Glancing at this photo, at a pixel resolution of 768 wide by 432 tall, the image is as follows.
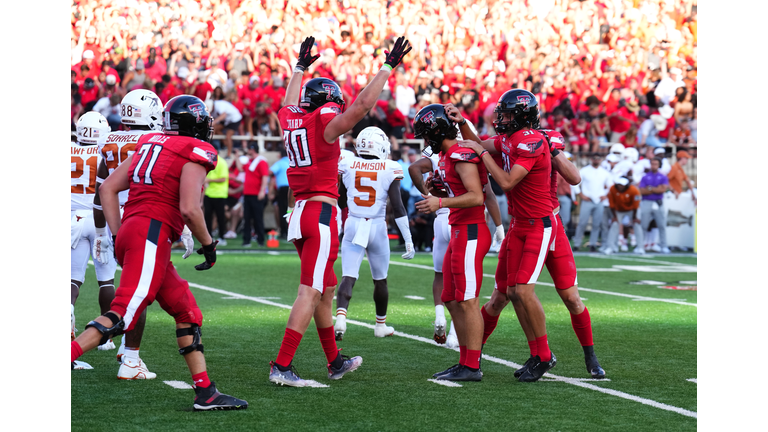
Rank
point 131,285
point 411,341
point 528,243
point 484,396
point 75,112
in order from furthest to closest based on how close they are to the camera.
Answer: point 75,112, point 411,341, point 528,243, point 484,396, point 131,285

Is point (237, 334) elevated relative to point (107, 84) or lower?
lower

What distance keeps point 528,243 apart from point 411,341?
2.21 m

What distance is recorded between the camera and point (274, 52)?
21594mm

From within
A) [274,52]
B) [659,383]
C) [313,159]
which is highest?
[274,52]

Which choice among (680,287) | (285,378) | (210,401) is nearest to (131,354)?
(285,378)

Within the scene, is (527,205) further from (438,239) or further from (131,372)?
(131,372)

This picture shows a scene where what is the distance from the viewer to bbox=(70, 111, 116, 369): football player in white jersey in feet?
24.2

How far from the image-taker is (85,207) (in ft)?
24.6

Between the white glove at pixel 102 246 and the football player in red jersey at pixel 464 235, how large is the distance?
2.43 metres

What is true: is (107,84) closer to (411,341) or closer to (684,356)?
(411,341)

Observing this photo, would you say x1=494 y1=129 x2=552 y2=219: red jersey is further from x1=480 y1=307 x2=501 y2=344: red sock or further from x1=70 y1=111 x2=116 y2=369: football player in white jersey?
x1=70 y1=111 x2=116 y2=369: football player in white jersey

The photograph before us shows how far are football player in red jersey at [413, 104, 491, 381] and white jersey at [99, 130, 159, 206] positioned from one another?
2.10 meters

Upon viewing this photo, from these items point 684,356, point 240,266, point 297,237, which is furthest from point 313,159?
point 240,266

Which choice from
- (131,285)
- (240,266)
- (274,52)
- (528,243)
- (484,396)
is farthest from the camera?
(274,52)
